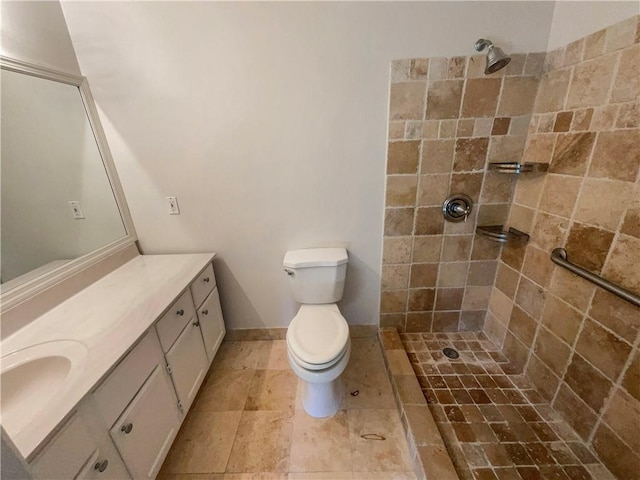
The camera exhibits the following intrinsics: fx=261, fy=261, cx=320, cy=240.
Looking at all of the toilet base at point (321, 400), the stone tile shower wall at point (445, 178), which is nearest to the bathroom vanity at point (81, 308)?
the toilet base at point (321, 400)

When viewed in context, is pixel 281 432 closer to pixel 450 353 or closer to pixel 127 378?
pixel 127 378

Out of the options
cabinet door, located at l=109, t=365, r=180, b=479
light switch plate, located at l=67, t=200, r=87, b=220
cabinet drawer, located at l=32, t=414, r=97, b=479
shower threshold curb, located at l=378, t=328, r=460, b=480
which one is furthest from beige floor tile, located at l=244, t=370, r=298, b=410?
light switch plate, located at l=67, t=200, r=87, b=220

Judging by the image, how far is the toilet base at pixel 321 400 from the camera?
138 centimetres

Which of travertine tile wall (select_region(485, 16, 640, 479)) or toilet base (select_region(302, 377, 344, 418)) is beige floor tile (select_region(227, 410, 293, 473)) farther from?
travertine tile wall (select_region(485, 16, 640, 479))

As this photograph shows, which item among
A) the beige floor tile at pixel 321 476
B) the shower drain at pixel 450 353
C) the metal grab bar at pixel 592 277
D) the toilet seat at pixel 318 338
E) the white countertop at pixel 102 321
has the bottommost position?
the beige floor tile at pixel 321 476

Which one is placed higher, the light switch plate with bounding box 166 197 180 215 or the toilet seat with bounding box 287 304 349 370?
the light switch plate with bounding box 166 197 180 215

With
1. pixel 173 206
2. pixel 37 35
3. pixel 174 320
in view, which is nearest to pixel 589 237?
pixel 174 320

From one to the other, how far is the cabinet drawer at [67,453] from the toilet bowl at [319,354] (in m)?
0.77

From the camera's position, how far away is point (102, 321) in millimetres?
1067

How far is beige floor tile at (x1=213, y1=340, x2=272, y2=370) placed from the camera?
5.76 ft

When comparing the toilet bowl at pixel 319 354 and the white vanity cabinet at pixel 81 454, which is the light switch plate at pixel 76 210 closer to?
the white vanity cabinet at pixel 81 454

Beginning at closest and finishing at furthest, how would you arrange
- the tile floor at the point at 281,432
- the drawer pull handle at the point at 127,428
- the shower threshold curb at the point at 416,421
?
the drawer pull handle at the point at 127,428
the shower threshold curb at the point at 416,421
the tile floor at the point at 281,432

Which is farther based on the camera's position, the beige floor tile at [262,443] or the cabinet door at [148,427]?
the beige floor tile at [262,443]

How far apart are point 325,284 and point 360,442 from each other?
82 cm
